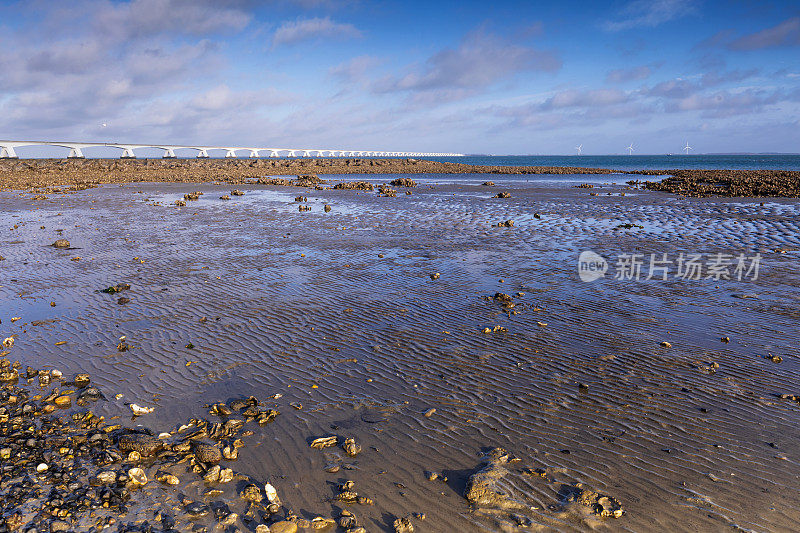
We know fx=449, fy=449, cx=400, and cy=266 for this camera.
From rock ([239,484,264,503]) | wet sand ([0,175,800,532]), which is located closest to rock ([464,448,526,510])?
wet sand ([0,175,800,532])

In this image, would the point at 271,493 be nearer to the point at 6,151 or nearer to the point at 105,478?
the point at 105,478

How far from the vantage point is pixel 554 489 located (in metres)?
5.03

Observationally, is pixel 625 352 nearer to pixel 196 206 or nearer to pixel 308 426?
pixel 308 426

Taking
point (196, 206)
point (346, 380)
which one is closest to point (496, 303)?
point (346, 380)

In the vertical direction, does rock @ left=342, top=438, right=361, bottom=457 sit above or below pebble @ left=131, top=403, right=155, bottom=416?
below

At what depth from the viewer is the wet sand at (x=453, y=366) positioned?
16.4ft

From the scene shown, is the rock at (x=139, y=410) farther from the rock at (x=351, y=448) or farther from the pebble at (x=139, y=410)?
the rock at (x=351, y=448)

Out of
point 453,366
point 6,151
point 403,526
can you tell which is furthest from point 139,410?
point 6,151

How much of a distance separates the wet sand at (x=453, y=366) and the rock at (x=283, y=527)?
28 cm

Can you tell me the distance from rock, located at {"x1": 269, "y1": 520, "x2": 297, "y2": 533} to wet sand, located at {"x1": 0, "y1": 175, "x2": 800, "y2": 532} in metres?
0.28

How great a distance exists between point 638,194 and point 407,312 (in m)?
37.0

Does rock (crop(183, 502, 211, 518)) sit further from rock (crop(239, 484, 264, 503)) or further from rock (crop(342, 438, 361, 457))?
rock (crop(342, 438, 361, 457))

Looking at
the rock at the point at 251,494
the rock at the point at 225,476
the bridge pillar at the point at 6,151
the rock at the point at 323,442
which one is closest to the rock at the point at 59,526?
the rock at the point at 225,476

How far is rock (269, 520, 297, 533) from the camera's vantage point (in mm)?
4375
